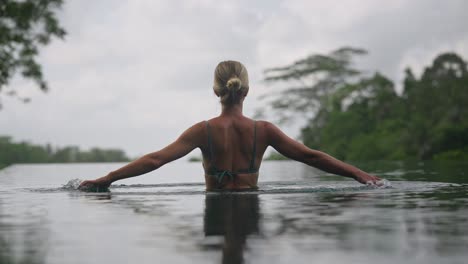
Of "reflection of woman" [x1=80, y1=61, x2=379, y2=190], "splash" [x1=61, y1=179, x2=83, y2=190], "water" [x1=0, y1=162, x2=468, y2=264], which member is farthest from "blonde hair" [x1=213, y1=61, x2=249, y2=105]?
"splash" [x1=61, y1=179, x2=83, y2=190]

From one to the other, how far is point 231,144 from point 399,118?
143ft

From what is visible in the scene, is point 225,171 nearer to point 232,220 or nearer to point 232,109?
point 232,109

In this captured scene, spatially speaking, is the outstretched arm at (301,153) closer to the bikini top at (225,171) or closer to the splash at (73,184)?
the bikini top at (225,171)

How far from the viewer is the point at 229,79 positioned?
8.27m

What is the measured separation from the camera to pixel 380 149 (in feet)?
160

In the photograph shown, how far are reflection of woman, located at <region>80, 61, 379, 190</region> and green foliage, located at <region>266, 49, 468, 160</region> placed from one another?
31982 millimetres

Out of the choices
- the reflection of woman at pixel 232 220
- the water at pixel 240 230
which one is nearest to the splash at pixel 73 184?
the water at pixel 240 230

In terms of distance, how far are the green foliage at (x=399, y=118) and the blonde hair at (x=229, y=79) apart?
32.5 metres

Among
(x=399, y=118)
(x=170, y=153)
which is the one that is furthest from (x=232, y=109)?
(x=399, y=118)

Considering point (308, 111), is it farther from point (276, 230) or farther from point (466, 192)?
point (276, 230)

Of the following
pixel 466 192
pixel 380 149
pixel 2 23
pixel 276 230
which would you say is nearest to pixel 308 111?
pixel 380 149

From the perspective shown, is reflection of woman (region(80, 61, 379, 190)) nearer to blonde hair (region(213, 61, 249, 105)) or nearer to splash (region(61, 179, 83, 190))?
blonde hair (region(213, 61, 249, 105))

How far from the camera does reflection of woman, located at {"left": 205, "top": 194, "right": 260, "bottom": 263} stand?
4.07 metres

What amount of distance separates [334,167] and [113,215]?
3302 millimetres
